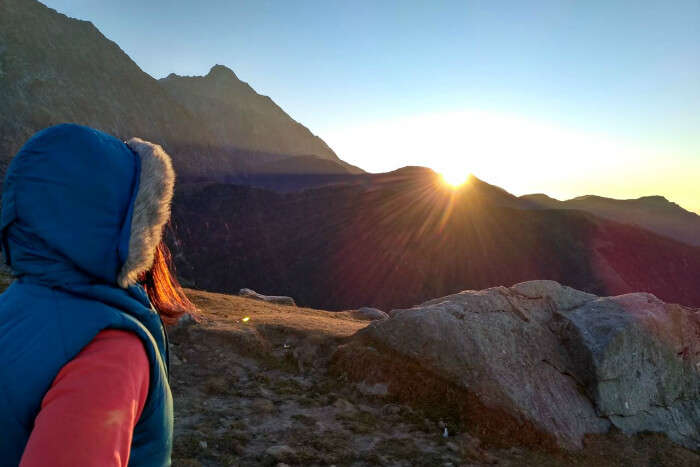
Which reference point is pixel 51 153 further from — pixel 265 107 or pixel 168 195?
pixel 265 107

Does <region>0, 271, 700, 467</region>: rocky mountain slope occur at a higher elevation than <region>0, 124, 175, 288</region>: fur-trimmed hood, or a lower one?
lower

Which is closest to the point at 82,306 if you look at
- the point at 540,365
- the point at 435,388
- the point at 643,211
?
the point at 435,388

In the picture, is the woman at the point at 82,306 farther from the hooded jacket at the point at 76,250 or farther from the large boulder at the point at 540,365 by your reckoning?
the large boulder at the point at 540,365

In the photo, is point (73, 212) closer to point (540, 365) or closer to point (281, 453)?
point (281, 453)

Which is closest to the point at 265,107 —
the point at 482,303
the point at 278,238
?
the point at 278,238

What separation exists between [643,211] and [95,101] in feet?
256

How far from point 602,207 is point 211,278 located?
208 ft

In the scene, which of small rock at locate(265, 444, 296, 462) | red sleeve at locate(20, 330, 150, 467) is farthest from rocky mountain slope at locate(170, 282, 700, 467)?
red sleeve at locate(20, 330, 150, 467)

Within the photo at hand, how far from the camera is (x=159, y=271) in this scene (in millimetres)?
1814

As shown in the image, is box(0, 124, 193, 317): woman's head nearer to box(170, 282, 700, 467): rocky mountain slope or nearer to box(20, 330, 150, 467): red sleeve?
box(20, 330, 150, 467): red sleeve

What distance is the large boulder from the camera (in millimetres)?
6242

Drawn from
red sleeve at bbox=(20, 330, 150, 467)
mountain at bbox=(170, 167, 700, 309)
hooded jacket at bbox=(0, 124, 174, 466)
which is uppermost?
hooded jacket at bbox=(0, 124, 174, 466)

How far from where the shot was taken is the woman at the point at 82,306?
1017 millimetres

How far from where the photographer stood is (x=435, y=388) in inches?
256
